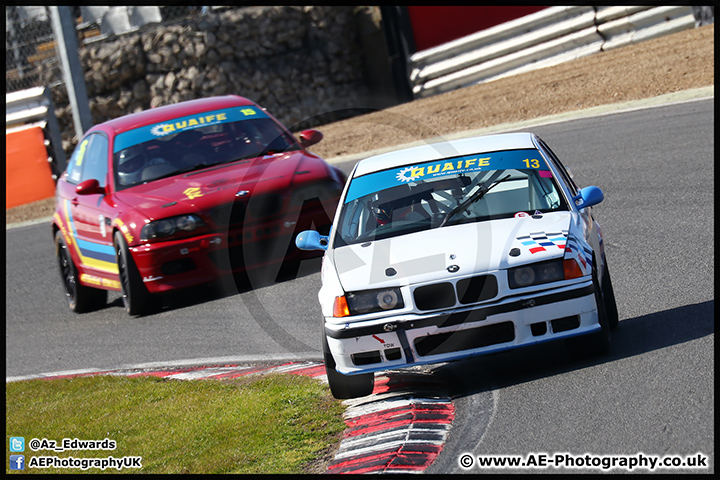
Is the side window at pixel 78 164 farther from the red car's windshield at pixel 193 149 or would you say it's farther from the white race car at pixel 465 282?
the white race car at pixel 465 282

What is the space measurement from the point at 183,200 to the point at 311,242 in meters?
2.79

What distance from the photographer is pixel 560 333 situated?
213 inches

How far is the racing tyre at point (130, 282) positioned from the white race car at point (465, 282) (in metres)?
3.18

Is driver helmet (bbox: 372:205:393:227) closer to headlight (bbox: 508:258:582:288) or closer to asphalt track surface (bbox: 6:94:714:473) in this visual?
asphalt track surface (bbox: 6:94:714:473)

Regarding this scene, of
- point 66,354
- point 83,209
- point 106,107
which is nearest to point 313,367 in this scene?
point 66,354

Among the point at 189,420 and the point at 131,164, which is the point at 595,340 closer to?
the point at 189,420

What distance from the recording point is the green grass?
5.13 m

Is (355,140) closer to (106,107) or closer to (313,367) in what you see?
(106,107)

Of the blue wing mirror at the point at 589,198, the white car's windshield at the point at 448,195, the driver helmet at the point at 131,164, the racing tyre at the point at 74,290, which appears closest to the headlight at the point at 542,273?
the white car's windshield at the point at 448,195

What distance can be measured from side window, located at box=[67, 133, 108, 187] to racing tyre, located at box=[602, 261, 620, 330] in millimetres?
5443

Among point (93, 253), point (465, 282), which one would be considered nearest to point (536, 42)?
point (93, 253)

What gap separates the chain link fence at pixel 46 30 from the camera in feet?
66.4

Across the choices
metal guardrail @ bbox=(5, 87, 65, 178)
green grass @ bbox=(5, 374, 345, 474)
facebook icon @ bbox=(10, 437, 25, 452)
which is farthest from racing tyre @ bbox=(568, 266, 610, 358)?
metal guardrail @ bbox=(5, 87, 65, 178)

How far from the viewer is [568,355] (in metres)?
5.76
